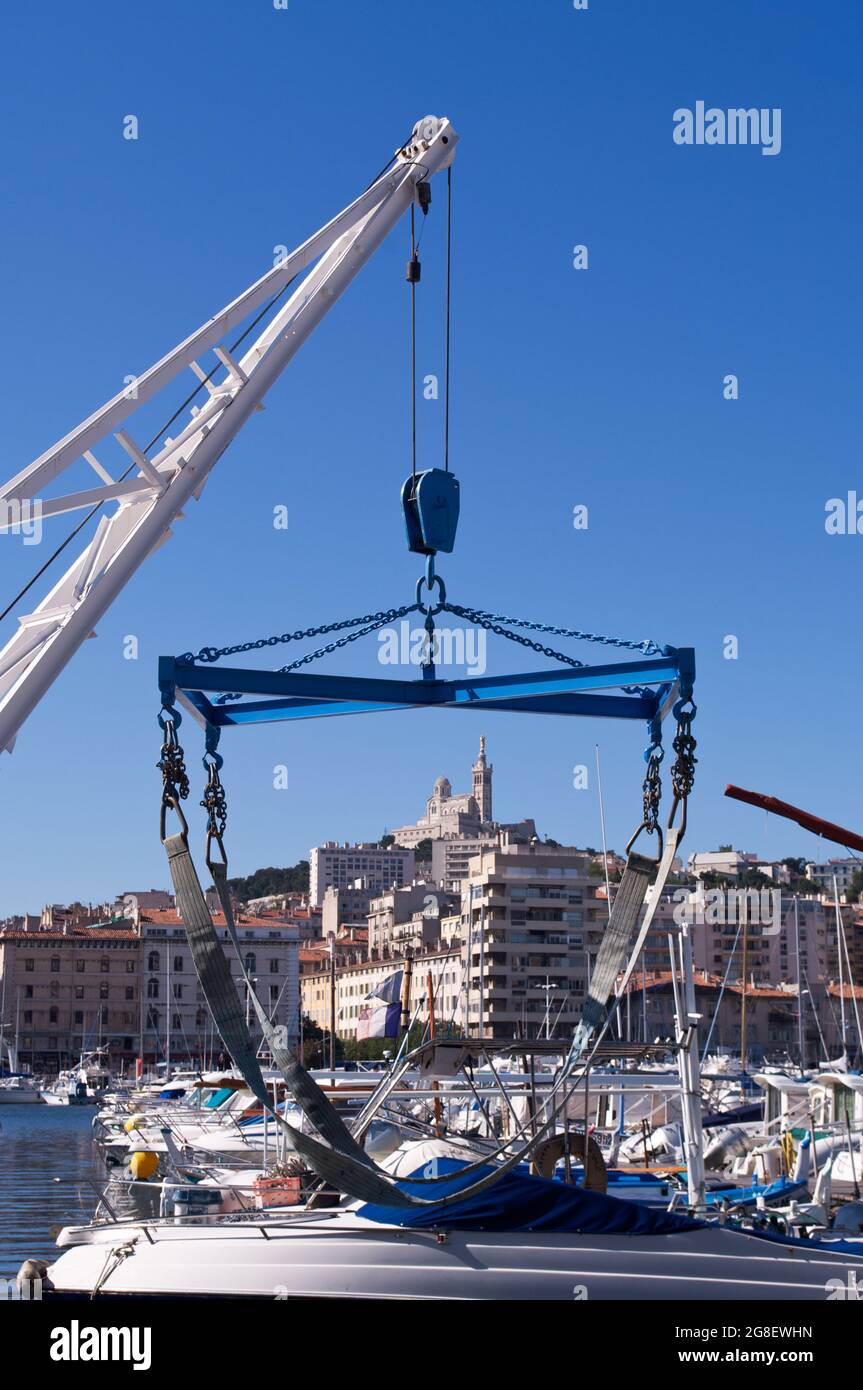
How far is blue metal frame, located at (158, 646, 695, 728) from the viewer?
14.1 metres

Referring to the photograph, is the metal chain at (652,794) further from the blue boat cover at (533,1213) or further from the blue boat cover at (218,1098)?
the blue boat cover at (218,1098)

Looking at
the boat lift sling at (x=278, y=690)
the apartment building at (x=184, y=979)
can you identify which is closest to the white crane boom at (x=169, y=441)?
the boat lift sling at (x=278, y=690)

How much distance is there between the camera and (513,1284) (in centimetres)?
1428

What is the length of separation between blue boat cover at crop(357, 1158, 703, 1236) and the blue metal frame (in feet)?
13.5

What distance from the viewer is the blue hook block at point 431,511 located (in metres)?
14.8

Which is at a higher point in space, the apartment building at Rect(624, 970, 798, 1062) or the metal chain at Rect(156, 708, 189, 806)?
the metal chain at Rect(156, 708, 189, 806)

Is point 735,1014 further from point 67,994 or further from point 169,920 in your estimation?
point 67,994

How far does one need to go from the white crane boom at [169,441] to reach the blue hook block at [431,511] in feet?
13.2

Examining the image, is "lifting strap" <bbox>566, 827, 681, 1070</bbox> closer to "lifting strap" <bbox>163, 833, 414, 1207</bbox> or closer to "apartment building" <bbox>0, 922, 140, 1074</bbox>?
"lifting strap" <bbox>163, 833, 414, 1207</bbox>

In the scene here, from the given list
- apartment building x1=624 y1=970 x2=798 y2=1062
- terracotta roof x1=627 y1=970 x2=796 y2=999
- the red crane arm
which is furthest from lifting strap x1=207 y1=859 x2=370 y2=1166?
apartment building x1=624 y1=970 x2=798 y2=1062

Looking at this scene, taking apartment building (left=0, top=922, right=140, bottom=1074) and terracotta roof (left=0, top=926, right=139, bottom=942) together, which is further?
terracotta roof (left=0, top=926, right=139, bottom=942)

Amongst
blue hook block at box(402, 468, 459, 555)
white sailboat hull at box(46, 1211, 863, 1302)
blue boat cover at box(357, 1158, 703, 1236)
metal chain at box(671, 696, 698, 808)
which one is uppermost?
blue hook block at box(402, 468, 459, 555)

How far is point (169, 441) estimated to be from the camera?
752 inches
